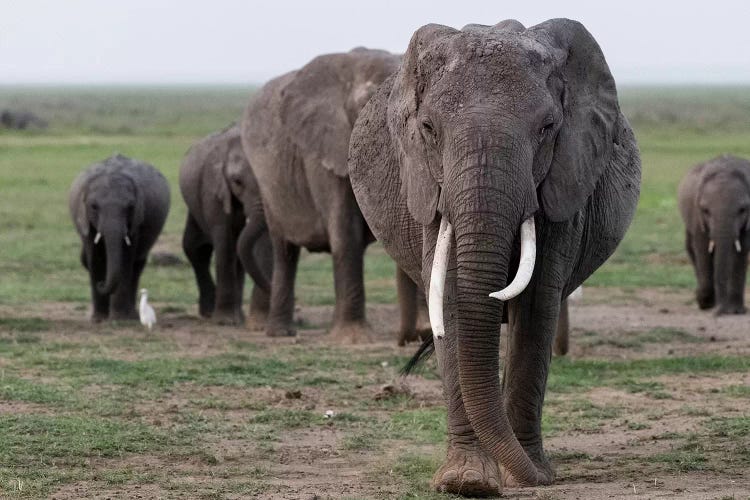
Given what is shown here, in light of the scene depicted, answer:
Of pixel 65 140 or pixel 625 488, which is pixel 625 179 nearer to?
pixel 625 488

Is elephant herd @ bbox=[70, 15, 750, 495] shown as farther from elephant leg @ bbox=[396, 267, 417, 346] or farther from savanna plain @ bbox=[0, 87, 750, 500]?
elephant leg @ bbox=[396, 267, 417, 346]

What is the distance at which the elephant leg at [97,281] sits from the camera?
1361cm

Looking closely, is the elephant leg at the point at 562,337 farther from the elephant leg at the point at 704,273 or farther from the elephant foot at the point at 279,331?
the elephant leg at the point at 704,273

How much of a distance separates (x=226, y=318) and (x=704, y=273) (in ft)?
14.7

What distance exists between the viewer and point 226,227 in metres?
14.1

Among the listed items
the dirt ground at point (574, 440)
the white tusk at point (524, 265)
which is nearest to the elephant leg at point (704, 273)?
the dirt ground at point (574, 440)

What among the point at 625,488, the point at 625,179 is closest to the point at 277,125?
the point at 625,179

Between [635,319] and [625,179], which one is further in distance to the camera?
[635,319]

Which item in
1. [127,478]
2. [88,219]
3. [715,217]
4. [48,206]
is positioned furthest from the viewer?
[48,206]

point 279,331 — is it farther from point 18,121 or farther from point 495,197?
point 18,121

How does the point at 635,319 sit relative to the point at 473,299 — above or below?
below

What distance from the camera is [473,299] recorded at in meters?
5.78

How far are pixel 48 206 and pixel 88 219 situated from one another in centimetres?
1148

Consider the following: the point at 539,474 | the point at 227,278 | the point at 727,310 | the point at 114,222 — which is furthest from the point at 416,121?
the point at 727,310
